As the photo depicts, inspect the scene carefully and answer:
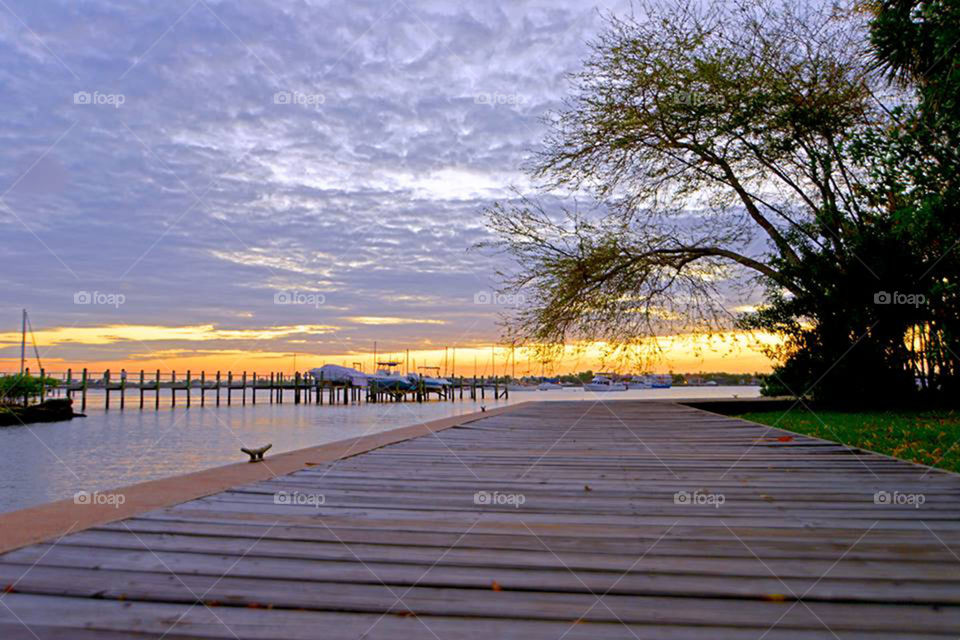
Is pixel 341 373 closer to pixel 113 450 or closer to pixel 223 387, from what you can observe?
pixel 223 387

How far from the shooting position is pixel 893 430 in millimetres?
9875

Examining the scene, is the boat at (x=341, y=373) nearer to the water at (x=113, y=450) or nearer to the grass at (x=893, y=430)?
the water at (x=113, y=450)

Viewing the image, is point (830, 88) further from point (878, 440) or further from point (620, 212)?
point (878, 440)

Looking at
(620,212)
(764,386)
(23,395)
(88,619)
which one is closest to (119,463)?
(620,212)

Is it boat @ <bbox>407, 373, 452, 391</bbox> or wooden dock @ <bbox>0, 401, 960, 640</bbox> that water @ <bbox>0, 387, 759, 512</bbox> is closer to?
wooden dock @ <bbox>0, 401, 960, 640</bbox>

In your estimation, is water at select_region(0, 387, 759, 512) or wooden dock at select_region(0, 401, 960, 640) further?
water at select_region(0, 387, 759, 512)

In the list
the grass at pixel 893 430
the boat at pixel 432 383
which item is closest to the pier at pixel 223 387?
the boat at pixel 432 383

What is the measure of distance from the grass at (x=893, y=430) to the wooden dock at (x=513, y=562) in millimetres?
2928

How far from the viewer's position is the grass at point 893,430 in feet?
23.7

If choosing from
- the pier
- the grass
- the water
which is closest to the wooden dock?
the grass

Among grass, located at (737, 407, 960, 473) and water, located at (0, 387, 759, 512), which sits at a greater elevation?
grass, located at (737, 407, 960, 473)

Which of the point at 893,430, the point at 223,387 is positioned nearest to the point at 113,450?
the point at 893,430

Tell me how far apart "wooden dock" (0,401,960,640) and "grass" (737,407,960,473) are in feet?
9.61

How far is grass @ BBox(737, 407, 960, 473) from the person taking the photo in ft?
23.7
